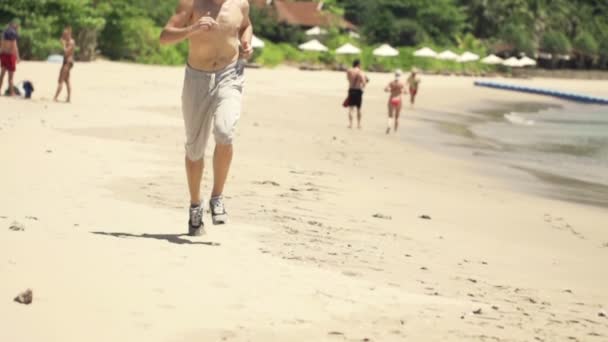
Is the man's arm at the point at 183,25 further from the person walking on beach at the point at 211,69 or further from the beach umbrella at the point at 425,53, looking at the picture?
the beach umbrella at the point at 425,53

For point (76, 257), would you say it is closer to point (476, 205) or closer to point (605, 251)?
point (605, 251)

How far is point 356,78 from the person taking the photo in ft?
78.5

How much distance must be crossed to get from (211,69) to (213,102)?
0.22 meters

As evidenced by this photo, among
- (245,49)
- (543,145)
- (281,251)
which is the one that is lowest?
(543,145)

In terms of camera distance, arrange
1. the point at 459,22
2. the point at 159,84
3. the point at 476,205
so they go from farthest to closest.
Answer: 1. the point at 459,22
2. the point at 159,84
3. the point at 476,205

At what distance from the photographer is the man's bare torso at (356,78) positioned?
23850 millimetres

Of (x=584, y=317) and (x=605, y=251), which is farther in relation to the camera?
(x=605, y=251)

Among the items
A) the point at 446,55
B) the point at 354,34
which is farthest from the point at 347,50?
the point at 354,34

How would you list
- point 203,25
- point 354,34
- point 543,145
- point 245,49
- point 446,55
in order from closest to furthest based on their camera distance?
point 203,25 < point 245,49 < point 543,145 < point 446,55 < point 354,34

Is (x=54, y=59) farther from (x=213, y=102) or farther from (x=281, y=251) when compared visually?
(x=281, y=251)

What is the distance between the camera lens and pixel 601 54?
115 metres

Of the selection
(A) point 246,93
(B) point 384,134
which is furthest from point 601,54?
(B) point 384,134

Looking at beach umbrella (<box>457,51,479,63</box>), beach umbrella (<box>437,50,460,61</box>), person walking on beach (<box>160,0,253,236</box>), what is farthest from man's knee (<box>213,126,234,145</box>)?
beach umbrella (<box>457,51,479,63</box>)

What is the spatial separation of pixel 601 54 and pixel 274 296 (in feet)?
372
